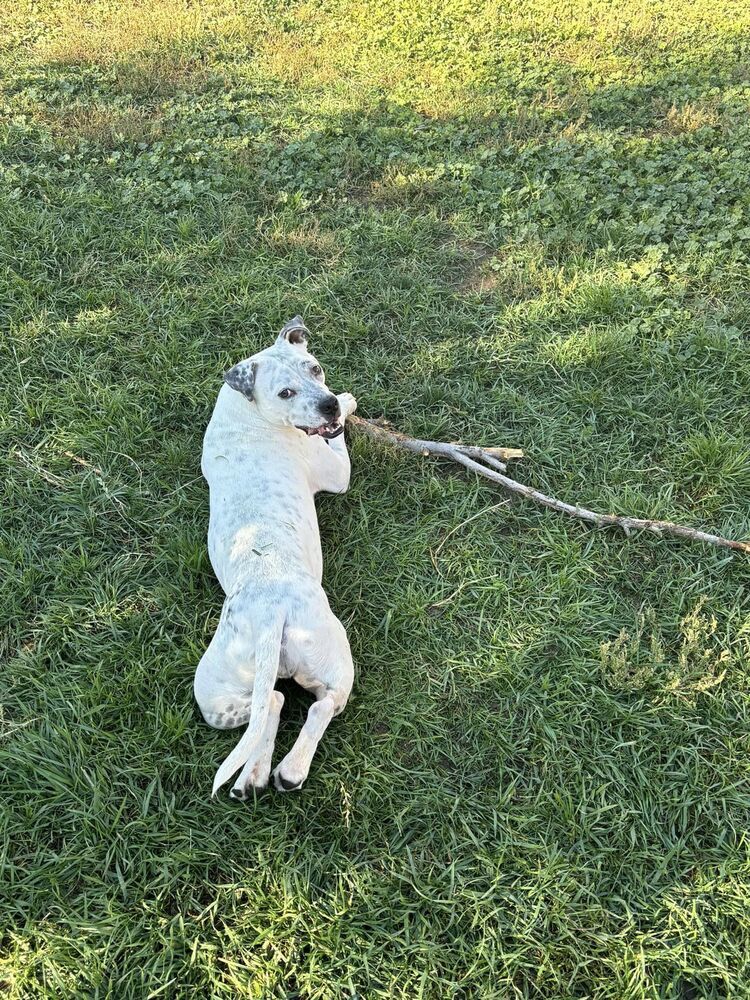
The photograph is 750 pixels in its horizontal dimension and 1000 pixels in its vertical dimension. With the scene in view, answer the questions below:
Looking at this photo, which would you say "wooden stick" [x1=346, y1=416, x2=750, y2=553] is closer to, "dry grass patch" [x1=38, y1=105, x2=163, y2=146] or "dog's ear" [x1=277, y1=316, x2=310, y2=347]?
"dog's ear" [x1=277, y1=316, x2=310, y2=347]

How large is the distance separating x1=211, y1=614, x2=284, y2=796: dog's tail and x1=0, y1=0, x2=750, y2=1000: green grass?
0.43 m

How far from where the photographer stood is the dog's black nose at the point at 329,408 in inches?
144

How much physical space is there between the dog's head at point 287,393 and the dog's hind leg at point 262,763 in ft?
4.53

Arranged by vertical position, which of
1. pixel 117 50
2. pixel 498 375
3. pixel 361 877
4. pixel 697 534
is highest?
pixel 117 50

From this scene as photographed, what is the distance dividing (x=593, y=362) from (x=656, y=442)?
751 millimetres

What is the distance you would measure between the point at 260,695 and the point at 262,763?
41 centimetres

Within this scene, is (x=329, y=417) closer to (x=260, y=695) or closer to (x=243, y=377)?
(x=243, y=377)

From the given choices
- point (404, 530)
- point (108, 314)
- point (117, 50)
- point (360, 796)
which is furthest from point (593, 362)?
point (117, 50)

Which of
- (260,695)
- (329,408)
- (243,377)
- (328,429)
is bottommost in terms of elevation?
(260,695)

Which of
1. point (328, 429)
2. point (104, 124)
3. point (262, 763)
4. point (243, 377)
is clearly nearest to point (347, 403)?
point (328, 429)

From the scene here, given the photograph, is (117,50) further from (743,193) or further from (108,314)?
(743,193)

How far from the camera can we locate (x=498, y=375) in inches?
194

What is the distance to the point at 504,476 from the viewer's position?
4.29 m

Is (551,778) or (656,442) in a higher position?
(656,442)
